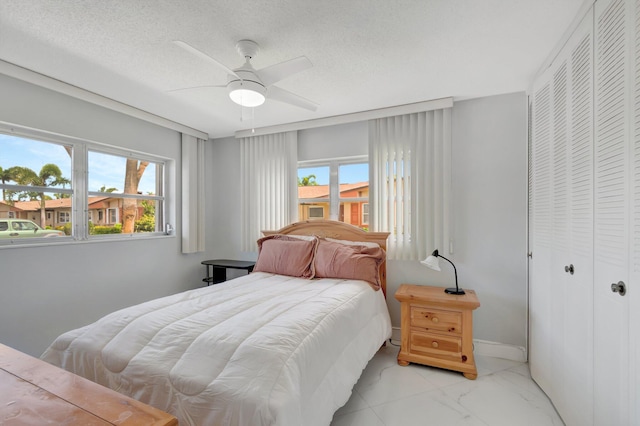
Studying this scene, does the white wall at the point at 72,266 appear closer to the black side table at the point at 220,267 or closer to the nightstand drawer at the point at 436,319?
the black side table at the point at 220,267

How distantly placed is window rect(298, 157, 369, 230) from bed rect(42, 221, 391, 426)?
124cm

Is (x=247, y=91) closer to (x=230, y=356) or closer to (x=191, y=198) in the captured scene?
(x=230, y=356)

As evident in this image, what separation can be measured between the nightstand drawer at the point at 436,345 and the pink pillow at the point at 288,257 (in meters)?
1.04

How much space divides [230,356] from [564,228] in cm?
197

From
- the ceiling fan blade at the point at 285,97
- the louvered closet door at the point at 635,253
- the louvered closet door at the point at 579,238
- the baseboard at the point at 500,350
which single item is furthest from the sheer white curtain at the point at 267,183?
the louvered closet door at the point at 635,253

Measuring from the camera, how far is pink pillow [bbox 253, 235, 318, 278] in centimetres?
275

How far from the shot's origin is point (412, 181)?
2.90 meters

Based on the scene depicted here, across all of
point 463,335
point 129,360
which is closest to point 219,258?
point 129,360

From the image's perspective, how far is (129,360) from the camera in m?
1.31

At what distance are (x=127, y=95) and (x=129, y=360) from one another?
7.70 ft

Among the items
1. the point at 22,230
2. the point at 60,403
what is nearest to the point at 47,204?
the point at 22,230

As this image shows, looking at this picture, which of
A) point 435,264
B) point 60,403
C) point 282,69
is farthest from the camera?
point 435,264

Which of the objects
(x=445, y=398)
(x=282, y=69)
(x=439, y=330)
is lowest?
(x=445, y=398)

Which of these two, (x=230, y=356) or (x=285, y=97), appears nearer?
(x=230, y=356)
